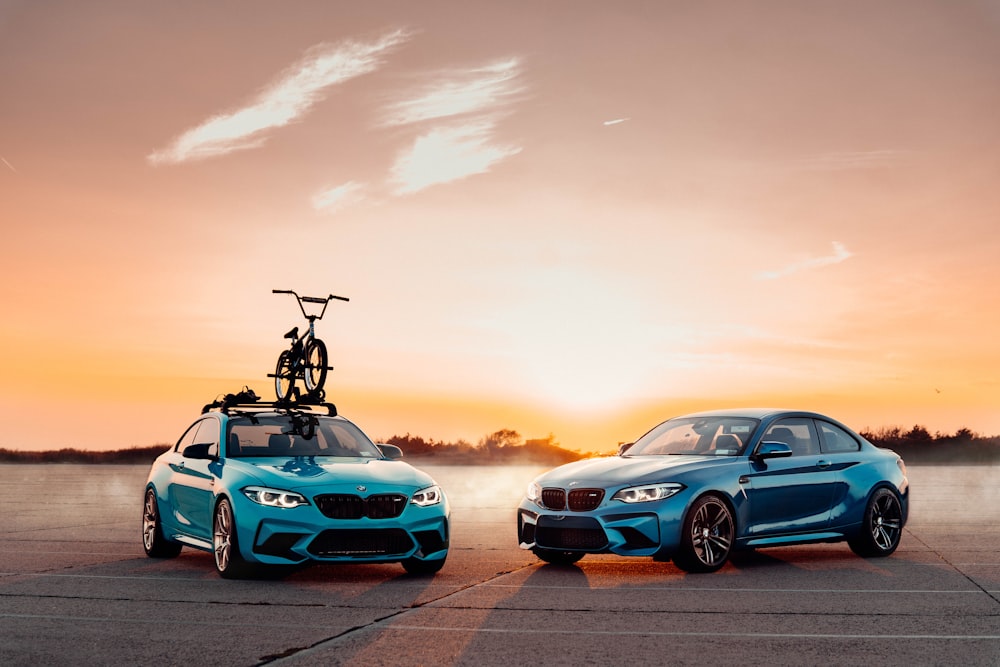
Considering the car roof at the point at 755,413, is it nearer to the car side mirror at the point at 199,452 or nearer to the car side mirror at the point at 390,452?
the car side mirror at the point at 390,452

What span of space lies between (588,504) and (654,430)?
2.37m

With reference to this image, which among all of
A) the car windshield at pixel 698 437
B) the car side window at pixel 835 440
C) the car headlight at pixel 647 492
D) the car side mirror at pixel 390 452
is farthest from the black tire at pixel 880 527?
the car side mirror at pixel 390 452

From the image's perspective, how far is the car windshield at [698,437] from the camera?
43.1ft

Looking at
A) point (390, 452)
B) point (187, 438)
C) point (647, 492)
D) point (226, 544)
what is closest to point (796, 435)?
point (647, 492)

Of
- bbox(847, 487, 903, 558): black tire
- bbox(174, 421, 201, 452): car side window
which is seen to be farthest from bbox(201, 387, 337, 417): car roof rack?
bbox(847, 487, 903, 558): black tire

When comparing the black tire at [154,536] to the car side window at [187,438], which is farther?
the car side window at [187,438]

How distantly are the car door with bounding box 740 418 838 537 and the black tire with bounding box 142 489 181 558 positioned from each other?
21.1 feet

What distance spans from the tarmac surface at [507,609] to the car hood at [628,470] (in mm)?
922

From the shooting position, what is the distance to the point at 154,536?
45.3ft

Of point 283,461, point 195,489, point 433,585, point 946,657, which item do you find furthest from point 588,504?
point 946,657

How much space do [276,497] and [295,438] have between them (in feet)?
6.25

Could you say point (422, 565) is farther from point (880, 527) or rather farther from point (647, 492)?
point (880, 527)

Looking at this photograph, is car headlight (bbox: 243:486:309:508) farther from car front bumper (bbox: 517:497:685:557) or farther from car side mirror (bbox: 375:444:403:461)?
car front bumper (bbox: 517:497:685:557)

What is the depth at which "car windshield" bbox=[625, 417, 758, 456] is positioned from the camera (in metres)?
13.1
